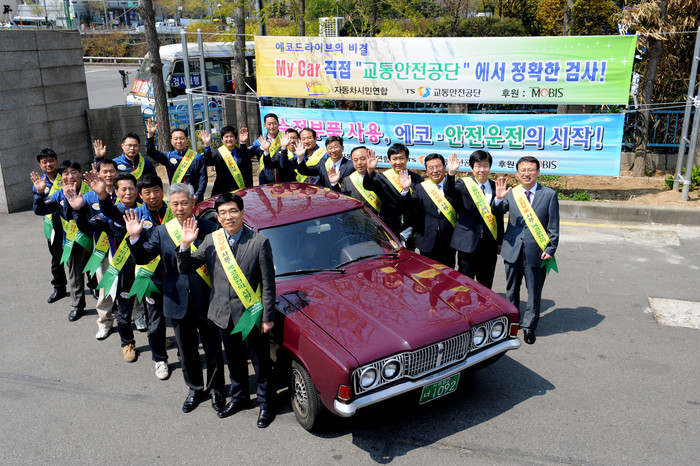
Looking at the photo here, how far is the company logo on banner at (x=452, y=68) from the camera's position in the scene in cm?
940

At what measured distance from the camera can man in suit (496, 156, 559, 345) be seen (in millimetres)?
5953

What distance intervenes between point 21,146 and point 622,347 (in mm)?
10345

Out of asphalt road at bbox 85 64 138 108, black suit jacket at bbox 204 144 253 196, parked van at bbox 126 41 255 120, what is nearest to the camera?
black suit jacket at bbox 204 144 253 196

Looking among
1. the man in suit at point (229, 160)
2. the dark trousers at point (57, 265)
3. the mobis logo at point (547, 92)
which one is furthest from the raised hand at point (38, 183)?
the mobis logo at point (547, 92)

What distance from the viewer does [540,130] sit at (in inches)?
390

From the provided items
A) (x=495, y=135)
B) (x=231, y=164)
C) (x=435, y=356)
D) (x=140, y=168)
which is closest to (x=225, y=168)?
(x=231, y=164)

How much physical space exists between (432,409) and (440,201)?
85.5 inches

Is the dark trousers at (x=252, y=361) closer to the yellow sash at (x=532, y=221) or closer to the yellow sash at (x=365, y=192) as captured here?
the yellow sash at (x=365, y=192)

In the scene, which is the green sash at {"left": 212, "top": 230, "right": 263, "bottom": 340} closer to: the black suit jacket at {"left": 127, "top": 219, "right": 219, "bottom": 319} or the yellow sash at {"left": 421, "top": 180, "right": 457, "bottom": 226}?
the black suit jacket at {"left": 127, "top": 219, "right": 219, "bottom": 319}

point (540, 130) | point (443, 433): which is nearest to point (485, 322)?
point (443, 433)

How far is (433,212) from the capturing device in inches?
249

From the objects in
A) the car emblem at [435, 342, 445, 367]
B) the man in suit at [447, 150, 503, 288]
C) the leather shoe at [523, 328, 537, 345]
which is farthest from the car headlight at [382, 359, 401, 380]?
the leather shoe at [523, 328, 537, 345]

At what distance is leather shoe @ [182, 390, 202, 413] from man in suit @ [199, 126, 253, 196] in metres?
3.58

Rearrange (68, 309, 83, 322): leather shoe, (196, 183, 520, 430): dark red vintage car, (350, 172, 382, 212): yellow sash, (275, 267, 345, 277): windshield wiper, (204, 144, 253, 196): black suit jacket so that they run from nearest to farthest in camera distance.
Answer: (196, 183, 520, 430): dark red vintage car < (275, 267, 345, 277): windshield wiper < (350, 172, 382, 212): yellow sash < (68, 309, 83, 322): leather shoe < (204, 144, 253, 196): black suit jacket
